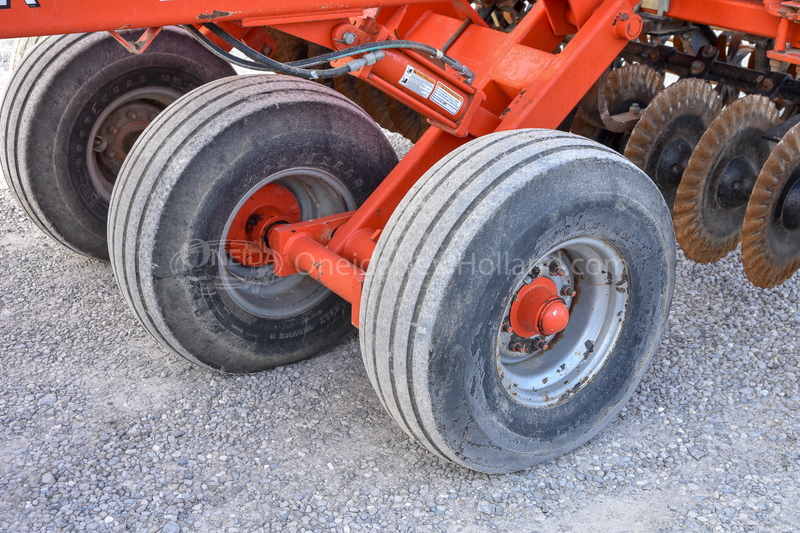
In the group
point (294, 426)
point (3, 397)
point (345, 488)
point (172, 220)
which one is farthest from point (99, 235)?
point (345, 488)

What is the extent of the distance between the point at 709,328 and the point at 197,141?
2.31 meters

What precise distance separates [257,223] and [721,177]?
202cm

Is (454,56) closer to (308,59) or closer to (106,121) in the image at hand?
(308,59)

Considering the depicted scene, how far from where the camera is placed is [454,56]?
9.76ft

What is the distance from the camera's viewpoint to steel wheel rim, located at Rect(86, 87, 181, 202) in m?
3.42

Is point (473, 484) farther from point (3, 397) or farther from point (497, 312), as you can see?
point (3, 397)

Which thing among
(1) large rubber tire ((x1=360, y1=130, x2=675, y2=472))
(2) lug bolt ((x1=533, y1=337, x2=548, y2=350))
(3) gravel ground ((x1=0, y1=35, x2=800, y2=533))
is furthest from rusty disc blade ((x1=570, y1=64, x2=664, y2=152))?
(2) lug bolt ((x1=533, y1=337, x2=548, y2=350))

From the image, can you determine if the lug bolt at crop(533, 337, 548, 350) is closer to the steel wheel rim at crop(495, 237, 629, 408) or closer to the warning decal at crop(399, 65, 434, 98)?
the steel wheel rim at crop(495, 237, 629, 408)

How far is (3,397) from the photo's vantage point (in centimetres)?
271

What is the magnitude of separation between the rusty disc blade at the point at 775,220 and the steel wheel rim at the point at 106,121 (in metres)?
2.69

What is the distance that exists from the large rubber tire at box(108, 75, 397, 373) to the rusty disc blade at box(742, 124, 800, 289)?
1.58 metres

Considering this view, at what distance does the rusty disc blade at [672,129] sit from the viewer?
3143mm

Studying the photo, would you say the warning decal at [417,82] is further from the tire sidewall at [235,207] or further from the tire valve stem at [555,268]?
the tire valve stem at [555,268]

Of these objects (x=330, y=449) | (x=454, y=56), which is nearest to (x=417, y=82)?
(x=454, y=56)
